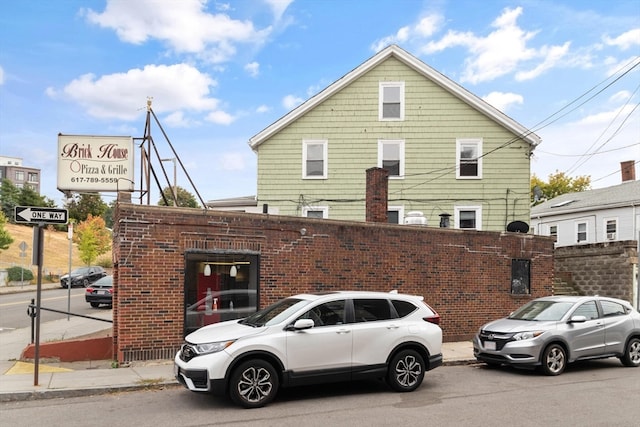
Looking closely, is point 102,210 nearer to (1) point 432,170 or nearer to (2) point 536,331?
(1) point 432,170

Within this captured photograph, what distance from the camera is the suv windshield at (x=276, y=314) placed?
8.07m

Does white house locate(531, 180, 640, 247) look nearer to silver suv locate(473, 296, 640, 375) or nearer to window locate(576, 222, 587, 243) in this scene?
window locate(576, 222, 587, 243)

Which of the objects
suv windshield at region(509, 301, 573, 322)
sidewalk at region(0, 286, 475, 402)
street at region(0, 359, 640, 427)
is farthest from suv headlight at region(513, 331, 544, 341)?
sidewalk at region(0, 286, 475, 402)

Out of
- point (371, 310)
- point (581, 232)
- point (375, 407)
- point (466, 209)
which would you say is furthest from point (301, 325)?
point (581, 232)

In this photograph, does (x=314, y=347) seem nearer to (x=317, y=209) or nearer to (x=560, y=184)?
(x=317, y=209)

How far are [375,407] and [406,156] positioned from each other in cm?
1490

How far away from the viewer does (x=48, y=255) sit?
56625 millimetres

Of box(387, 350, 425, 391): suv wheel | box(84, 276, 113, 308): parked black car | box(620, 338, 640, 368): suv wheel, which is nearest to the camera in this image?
box(387, 350, 425, 391): suv wheel

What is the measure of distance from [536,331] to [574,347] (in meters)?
0.97

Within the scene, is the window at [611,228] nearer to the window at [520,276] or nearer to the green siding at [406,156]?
the green siding at [406,156]

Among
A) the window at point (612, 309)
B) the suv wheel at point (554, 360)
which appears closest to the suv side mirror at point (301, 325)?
the suv wheel at point (554, 360)

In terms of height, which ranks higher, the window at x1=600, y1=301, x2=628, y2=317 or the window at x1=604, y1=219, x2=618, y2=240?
the window at x1=604, y1=219, x2=618, y2=240

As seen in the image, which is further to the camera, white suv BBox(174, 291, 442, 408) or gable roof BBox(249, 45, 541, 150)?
gable roof BBox(249, 45, 541, 150)

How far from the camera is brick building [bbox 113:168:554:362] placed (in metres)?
10.2
